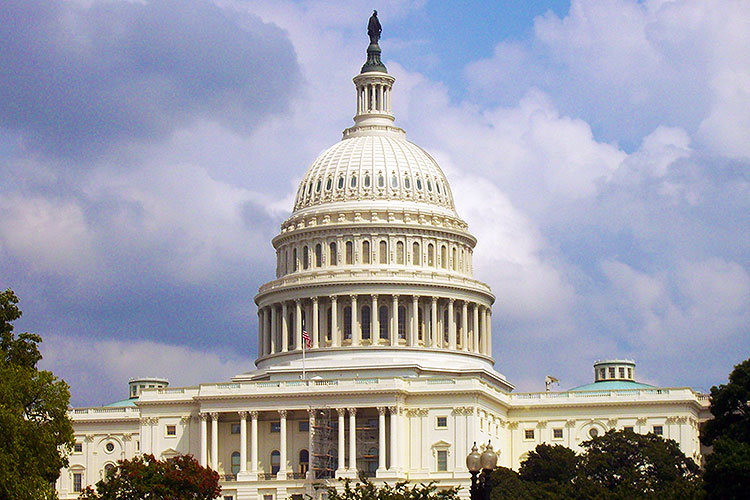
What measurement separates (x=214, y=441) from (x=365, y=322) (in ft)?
72.6

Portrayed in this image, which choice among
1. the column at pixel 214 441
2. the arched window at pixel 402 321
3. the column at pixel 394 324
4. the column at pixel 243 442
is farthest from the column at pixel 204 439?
the arched window at pixel 402 321

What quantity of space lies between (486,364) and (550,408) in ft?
46.0

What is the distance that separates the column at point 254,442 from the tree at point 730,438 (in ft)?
175

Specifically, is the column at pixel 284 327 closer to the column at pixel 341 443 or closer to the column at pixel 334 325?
the column at pixel 334 325

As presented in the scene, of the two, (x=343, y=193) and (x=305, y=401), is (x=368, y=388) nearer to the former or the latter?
(x=305, y=401)

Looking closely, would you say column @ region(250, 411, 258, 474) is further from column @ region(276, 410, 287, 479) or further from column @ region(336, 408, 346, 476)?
column @ region(336, 408, 346, 476)

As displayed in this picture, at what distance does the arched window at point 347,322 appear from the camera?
177 metres

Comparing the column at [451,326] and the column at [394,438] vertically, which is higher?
the column at [451,326]

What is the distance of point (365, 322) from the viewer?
17762 centimetres

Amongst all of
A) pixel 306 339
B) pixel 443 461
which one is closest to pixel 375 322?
pixel 306 339

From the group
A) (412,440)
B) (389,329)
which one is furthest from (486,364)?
(412,440)

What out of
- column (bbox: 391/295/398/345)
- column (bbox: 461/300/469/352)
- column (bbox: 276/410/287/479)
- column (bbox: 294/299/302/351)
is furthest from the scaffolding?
column (bbox: 461/300/469/352)

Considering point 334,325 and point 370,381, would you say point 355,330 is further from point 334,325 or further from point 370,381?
point 370,381

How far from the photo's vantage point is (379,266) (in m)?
179
